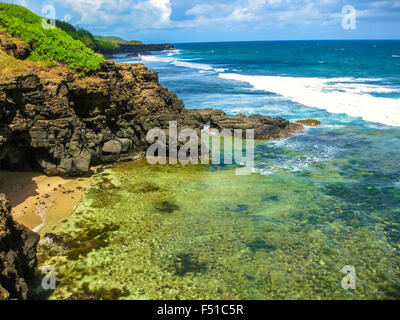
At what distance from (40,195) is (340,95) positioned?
127ft

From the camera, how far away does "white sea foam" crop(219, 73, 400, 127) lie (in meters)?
33.3

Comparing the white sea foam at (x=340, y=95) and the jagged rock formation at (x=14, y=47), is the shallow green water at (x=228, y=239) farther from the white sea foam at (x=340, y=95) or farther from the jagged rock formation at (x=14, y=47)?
the white sea foam at (x=340, y=95)

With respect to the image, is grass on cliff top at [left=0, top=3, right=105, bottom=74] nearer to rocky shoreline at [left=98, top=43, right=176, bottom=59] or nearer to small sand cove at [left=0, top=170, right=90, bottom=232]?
small sand cove at [left=0, top=170, right=90, bottom=232]

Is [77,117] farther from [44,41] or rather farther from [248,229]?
[248,229]

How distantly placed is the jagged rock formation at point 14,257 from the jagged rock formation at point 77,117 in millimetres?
4484

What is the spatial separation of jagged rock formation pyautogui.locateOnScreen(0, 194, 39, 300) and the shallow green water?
3.22ft

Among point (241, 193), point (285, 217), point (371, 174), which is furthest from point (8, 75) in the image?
point (371, 174)

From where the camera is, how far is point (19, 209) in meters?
13.9

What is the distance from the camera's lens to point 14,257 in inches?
358

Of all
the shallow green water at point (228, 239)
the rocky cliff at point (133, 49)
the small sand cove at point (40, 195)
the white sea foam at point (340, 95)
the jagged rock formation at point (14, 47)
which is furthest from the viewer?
the rocky cliff at point (133, 49)

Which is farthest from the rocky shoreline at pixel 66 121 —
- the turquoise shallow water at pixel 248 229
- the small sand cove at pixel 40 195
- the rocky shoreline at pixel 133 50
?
the rocky shoreline at pixel 133 50

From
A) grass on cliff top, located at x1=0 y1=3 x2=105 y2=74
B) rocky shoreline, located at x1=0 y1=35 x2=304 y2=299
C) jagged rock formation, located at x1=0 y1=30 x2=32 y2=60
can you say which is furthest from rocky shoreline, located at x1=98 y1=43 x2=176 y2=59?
jagged rock formation, located at x1=0 y1=30 x2=32 y2=60

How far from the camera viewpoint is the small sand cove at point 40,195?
1351cm

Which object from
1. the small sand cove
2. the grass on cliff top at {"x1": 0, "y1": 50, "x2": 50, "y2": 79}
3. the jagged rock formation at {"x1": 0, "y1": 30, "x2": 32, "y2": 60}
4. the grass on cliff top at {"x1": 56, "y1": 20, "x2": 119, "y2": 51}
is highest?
the grass on cliff top at {"x1": 56, "y1": 20, "x2": 119, "y2": 51}
